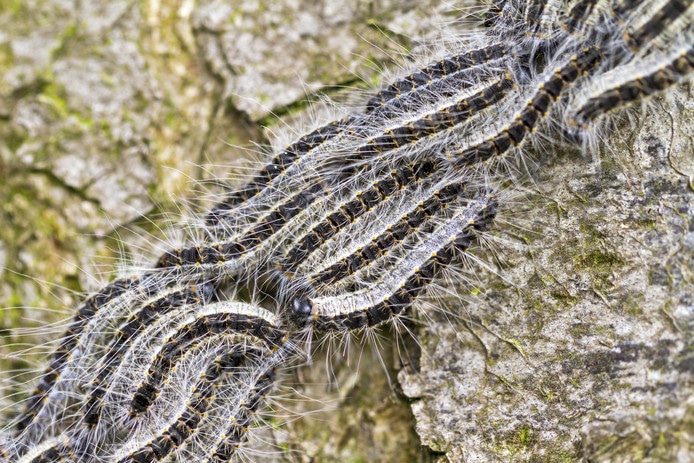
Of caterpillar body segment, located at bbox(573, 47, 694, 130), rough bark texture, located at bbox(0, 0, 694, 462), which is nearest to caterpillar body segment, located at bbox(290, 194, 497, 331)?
rough bark texture, located at bbox(0, 0, 694, 462)

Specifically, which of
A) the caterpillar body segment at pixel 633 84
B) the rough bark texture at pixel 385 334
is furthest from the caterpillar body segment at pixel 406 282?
the caterpillar body segment at pixel 633 84

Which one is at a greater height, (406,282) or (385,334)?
(406,282)

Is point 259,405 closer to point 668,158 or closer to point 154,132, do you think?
point 154,132

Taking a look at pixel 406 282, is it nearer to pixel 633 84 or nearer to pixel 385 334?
pixel 385 334

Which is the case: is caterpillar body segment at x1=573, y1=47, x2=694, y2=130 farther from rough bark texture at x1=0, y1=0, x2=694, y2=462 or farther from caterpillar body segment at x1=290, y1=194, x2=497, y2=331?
caterpillar body segment at x1=290, y1=194, x2=497, y2=331

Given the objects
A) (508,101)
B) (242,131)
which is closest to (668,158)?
(508,101)

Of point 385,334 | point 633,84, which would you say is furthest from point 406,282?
point 633,84

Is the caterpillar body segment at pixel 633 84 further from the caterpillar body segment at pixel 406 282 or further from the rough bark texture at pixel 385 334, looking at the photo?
the caterpillar body segment at pixel 406 282

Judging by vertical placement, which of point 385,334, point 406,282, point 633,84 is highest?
point 633,84
